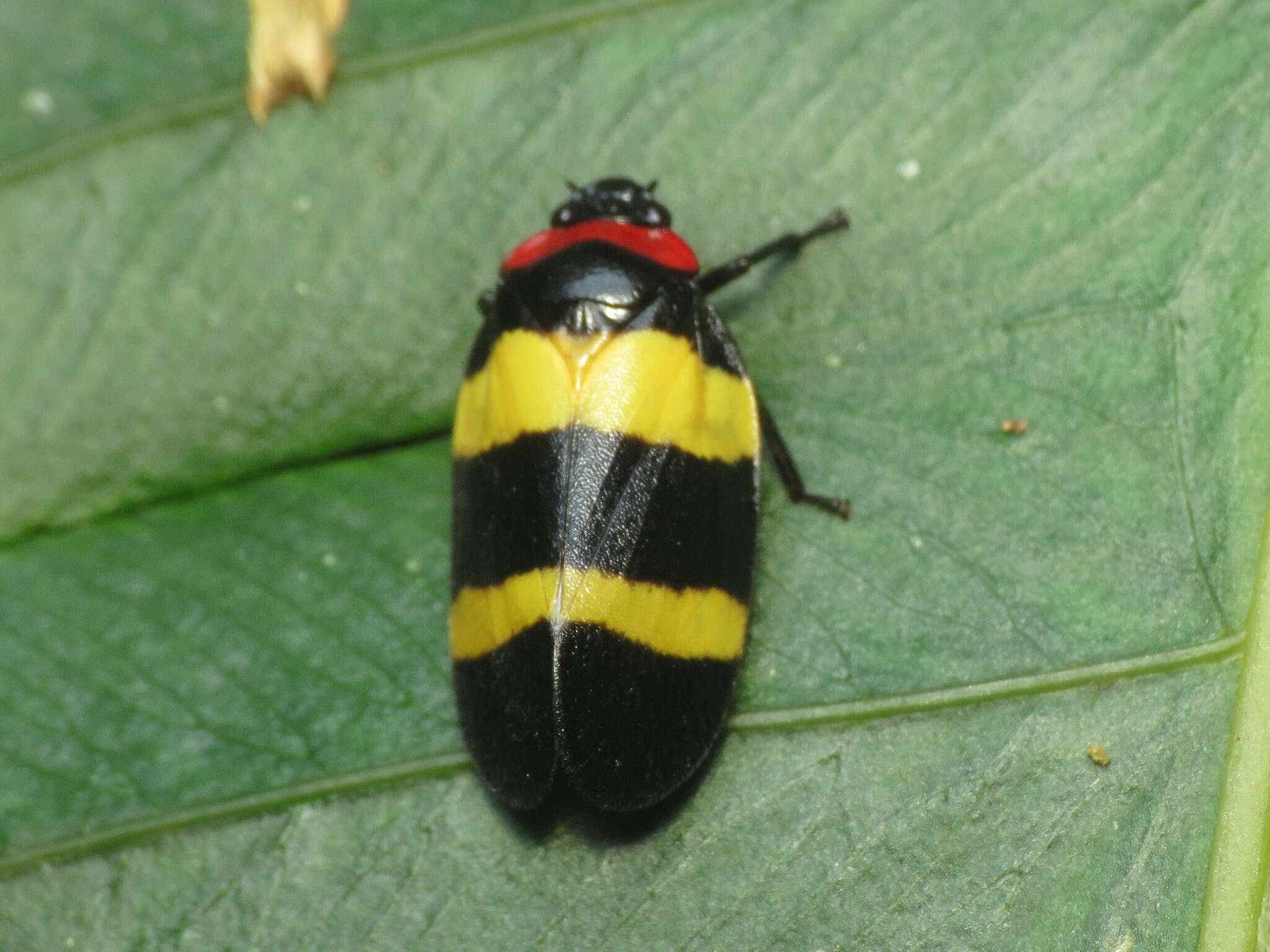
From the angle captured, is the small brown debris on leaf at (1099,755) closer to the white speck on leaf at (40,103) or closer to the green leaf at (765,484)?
the green leaf at (765,484)

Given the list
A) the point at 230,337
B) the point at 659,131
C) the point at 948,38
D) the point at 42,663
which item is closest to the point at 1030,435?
the point at 948,38

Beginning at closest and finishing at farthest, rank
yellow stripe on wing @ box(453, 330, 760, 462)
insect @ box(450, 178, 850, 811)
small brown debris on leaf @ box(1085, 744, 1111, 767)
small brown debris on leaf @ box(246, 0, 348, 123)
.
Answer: small brown debris on leaf @ box(1085, 744, 1111, 767) → insect @ box(450, 178, 850, 811) → yellow stripe on wing @ box(453, 330, 760, 462) → small brown debris on leaf @ box(246, 0, 348, 123)

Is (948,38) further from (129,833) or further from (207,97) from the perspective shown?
(129,833)

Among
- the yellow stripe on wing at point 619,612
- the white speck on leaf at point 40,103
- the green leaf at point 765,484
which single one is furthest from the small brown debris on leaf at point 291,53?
the yellow stripe on wing at point 619,612

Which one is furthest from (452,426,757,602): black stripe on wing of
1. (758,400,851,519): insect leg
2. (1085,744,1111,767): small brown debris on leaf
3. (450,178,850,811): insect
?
(1085,744,1111,767): small brown debris on leaf

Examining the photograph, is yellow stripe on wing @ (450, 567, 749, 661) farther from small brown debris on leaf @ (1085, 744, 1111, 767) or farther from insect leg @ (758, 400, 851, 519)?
small brown debris on leaf @ (1085, 744, 1111, 767)

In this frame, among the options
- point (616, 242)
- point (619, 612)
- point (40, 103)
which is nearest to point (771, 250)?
point (616, 242)
